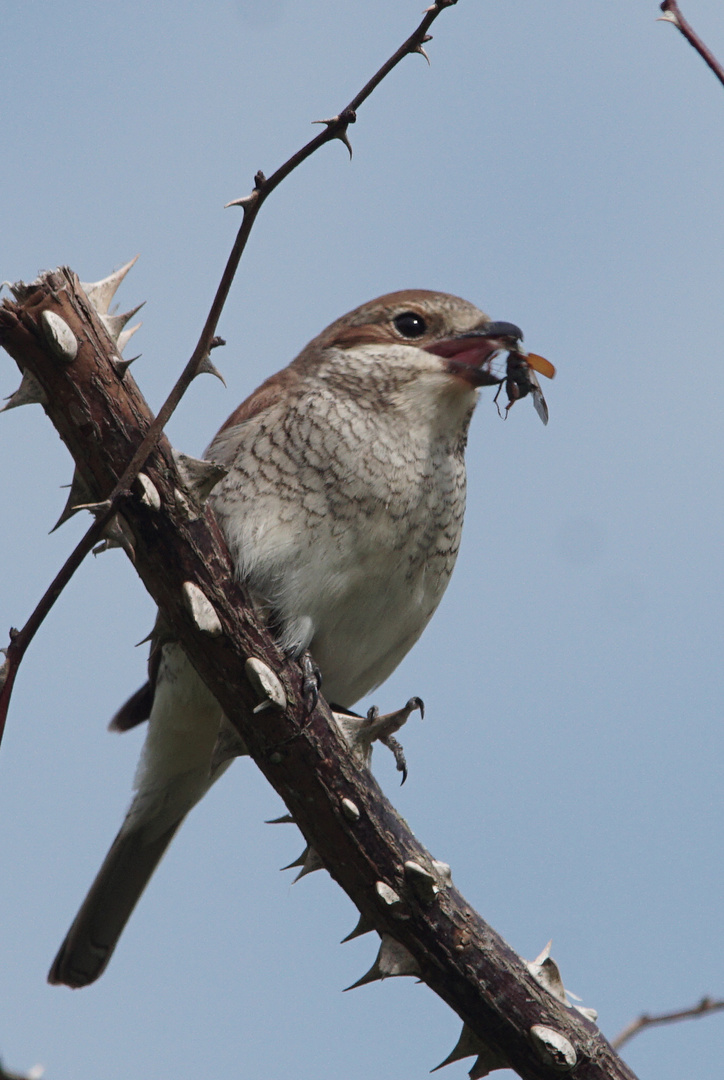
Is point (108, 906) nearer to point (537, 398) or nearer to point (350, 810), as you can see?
point (350, 810)

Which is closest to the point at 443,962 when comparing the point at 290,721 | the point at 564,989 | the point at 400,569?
the point at 564,989

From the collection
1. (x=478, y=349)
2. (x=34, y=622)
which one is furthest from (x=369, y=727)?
(x=478, y=349)

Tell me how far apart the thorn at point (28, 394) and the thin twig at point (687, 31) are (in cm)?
137

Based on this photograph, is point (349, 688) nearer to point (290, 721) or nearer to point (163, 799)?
point (163, 799)

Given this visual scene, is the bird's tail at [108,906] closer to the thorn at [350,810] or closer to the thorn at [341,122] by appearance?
the thorn at [350,810]

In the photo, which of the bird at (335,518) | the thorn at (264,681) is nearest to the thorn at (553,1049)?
the thorn at (264,681)

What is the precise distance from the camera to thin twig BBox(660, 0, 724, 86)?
1988mm

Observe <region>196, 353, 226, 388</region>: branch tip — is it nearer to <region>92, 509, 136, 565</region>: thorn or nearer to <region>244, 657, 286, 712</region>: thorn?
<region>92, 509, 136, 565</region>: thorn

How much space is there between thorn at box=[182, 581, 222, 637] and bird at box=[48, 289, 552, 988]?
28.9 inches

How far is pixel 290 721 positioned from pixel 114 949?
1963 millimetres

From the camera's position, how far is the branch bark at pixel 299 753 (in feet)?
7.71

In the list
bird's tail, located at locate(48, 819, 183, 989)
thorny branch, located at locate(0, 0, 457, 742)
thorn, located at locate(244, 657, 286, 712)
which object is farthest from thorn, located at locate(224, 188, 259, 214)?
bird's tail, located at locate(48, 819, 183, 989)

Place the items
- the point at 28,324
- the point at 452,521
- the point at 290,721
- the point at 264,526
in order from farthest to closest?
the point at 452,521, the point at 264,526, the point at 290,721, the point at 28,324

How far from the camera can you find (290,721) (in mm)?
2670
